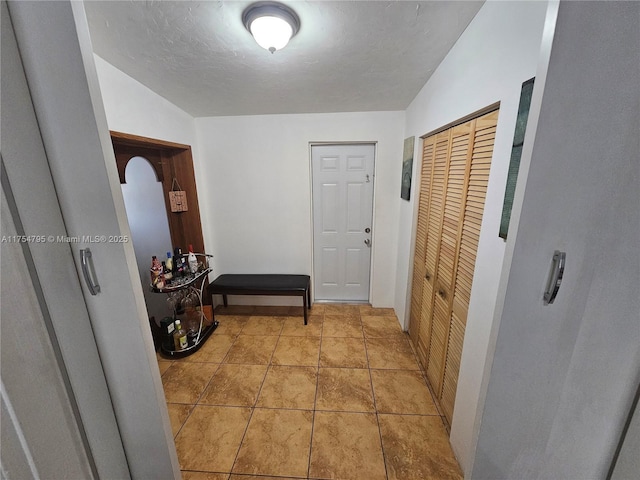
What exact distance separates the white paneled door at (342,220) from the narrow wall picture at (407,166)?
37cm

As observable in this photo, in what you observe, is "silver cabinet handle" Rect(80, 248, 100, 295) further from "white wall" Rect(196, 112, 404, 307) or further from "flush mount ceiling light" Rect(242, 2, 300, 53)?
"white wall" Rect(196, 112, 404, 307)

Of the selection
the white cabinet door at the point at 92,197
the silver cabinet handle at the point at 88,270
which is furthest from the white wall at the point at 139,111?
the silver cabinet handle at the point at 88,270

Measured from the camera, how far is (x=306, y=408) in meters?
1.68

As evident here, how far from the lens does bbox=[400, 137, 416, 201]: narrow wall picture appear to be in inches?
88.5

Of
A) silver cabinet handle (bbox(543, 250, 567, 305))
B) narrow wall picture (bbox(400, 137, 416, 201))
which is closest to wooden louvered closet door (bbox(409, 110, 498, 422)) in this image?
narrow wall picture (bbox(400, 137, 416, 201))

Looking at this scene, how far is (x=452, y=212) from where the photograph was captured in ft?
4.88

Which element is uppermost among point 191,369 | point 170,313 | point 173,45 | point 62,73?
point 173,45

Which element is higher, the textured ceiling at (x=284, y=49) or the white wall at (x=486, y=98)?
the textured ceiling at (x=284, y=49)

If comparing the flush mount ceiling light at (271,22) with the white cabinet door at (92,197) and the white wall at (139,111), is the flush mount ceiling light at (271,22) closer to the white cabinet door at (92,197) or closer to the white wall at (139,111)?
the white cabinet door at (92,197)

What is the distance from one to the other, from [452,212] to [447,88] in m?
0.76

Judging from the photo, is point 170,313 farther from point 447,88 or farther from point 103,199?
point 447,88

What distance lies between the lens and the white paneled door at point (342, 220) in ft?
8.93

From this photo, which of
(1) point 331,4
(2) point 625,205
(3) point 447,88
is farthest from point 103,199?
(3) point 447,88

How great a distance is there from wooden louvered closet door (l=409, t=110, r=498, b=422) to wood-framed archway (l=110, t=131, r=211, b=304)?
2289mm
